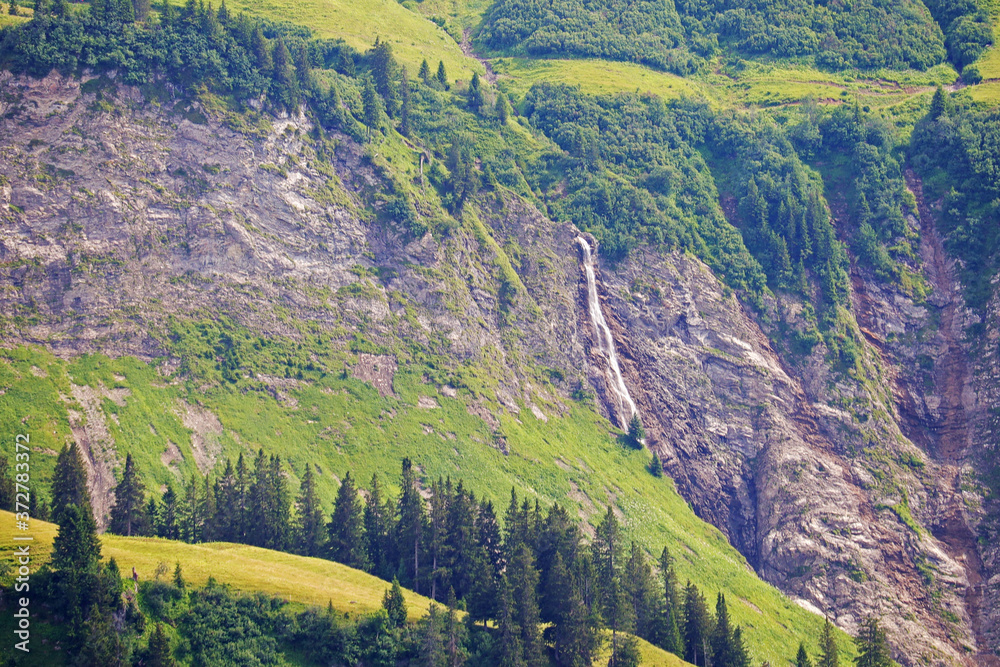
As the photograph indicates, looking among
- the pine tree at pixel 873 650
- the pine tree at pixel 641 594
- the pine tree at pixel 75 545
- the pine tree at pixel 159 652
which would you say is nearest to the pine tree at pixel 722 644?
the pine tree at pixel 641 594

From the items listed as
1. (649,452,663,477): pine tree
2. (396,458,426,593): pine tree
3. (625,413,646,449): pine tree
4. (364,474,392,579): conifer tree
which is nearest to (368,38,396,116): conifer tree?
(625,413,646,449): pine tree

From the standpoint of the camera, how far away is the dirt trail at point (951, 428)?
120044mm

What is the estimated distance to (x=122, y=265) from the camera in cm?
11956

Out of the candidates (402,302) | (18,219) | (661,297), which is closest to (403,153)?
(402,302)

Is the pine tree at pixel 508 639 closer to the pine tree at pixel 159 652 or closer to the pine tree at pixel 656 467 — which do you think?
the pine tree at pixel 159 652

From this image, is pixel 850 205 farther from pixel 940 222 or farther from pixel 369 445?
pixel 369 445

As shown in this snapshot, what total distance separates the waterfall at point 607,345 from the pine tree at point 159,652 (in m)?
82.7

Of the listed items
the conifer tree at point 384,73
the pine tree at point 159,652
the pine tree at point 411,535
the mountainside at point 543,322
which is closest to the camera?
the pine tree at point 159,652

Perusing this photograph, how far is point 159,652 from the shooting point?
66.7 meters

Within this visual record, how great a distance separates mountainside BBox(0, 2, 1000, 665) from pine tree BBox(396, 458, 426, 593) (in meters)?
20.3

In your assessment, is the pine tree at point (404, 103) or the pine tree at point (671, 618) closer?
the pine tree at point (671, 618)

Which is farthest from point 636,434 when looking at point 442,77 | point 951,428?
point 442,77

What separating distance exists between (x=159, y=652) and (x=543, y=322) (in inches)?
3431

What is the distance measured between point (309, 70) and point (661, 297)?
67.6m
